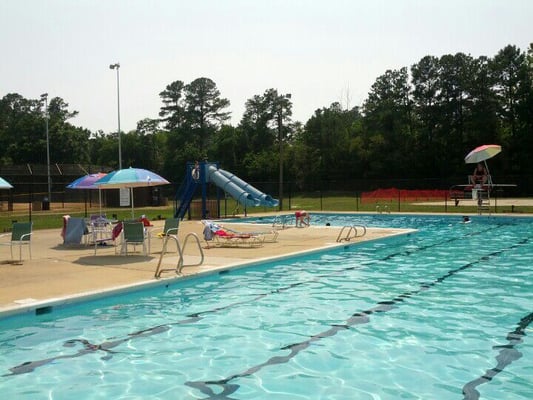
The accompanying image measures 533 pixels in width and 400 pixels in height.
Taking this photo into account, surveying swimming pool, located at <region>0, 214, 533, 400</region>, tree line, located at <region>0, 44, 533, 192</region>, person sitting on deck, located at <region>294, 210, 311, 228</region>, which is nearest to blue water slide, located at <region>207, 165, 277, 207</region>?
person sitting on deck, located at <region>294, 210, 311, 228</region>

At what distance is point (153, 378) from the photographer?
5.91 meters

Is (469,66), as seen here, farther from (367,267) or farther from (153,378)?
(153,378)

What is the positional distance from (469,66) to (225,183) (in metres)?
47.4

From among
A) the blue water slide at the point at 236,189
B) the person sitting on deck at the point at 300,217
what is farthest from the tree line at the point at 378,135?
the person sitting on deck at the point at 300,217

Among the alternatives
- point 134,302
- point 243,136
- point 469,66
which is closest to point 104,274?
point 134,302

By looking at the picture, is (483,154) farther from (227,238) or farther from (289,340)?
(289,340)

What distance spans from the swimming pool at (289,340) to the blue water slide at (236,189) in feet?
51.8

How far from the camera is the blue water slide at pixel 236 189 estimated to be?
27.9 metres

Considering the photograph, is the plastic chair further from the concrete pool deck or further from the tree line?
the tree line

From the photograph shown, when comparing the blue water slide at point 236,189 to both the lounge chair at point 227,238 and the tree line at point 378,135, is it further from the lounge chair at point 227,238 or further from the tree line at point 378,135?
the tree line at point 378,135

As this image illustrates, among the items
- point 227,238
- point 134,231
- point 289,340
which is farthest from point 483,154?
point 289,340

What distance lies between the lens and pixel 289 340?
7.17m

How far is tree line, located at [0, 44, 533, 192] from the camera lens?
6256 centimetres

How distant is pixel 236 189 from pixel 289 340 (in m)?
21.4
